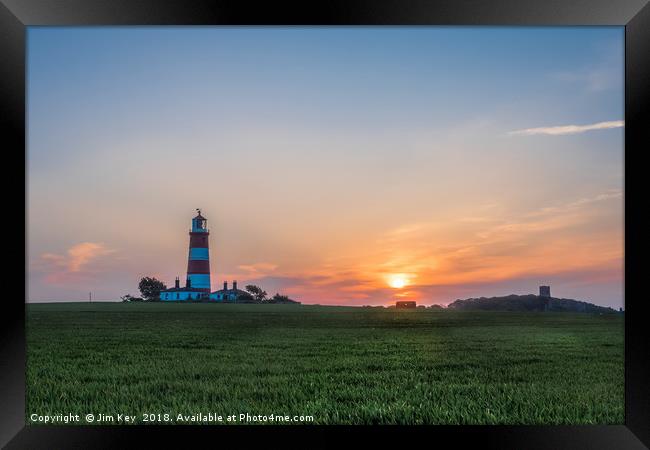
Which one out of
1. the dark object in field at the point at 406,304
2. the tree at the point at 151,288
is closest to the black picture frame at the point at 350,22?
the dark object in field at the point at 406,304

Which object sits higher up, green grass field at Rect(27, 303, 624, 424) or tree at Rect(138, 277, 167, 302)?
green grass field at Rect(27, 303, 624, 424)

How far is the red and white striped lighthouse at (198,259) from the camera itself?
31062mm

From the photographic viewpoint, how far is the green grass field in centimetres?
401

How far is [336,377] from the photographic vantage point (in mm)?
5695

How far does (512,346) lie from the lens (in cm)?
969

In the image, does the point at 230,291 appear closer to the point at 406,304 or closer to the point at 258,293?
the point at 258,293

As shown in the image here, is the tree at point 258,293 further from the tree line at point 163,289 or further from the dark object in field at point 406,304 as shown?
the dark object in field at point 406,304

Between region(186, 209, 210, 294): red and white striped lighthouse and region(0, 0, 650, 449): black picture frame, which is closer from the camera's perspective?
region(0, 0, 650, 449): black picture frame

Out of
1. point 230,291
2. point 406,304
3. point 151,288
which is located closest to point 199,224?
point 230,291

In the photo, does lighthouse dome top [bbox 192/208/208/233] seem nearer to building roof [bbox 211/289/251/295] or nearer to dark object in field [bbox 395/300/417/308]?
Answer: building roof [bbox 211/289/251/295]

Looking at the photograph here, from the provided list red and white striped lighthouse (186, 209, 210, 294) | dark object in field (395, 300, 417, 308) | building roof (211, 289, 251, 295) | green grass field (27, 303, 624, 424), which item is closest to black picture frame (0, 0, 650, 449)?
green grass field (27, 303, 624, 424)

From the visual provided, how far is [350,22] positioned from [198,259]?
29.6m

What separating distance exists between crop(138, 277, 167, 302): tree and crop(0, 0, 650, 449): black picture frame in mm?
33111

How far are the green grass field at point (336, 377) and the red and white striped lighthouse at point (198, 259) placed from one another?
19819 millimetres
